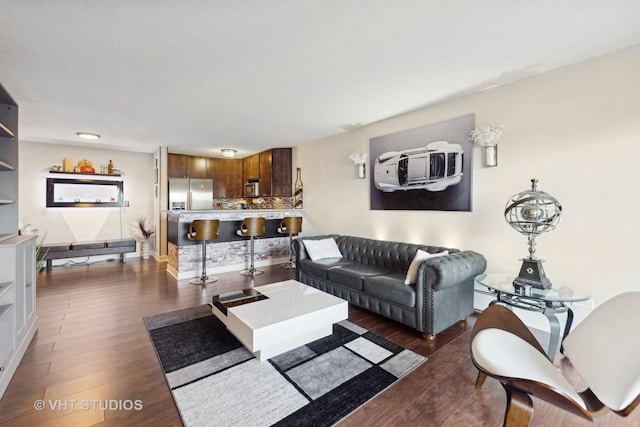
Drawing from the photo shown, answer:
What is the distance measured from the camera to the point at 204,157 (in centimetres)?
725

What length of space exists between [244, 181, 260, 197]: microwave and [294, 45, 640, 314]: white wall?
14.3ft

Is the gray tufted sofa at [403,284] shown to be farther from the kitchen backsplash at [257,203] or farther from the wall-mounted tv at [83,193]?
the wall-mounted tv at [83,193]

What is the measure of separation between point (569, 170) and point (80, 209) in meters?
8.32

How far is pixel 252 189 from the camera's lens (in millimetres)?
7074

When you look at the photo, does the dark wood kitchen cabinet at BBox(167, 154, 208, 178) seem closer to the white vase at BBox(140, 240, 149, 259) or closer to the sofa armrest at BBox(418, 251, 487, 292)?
the white vase at BBox(140, 240, 149, 259)

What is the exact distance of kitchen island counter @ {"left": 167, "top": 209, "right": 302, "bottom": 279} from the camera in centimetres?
479

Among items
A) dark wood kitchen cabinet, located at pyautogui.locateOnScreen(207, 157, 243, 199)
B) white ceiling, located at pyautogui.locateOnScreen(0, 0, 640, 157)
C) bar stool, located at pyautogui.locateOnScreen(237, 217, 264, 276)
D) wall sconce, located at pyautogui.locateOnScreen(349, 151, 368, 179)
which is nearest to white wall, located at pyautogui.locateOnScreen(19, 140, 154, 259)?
dark wood kitchen cabinet, located at pyautogui.locateOnScreen(207, 157, 243, 199)

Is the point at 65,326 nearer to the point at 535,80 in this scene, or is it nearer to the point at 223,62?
the point at 223,62

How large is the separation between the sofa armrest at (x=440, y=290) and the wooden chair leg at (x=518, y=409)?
1211 mm

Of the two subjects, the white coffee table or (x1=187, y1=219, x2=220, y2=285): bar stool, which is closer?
the white coffee table

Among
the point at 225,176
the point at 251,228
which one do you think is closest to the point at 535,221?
the point at 251,228

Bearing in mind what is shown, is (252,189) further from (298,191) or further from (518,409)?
(518,409)

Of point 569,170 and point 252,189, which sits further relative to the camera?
point 252,189

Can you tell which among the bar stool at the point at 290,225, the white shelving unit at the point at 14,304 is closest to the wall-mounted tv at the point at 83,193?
the bar stool at the point at 290,225
